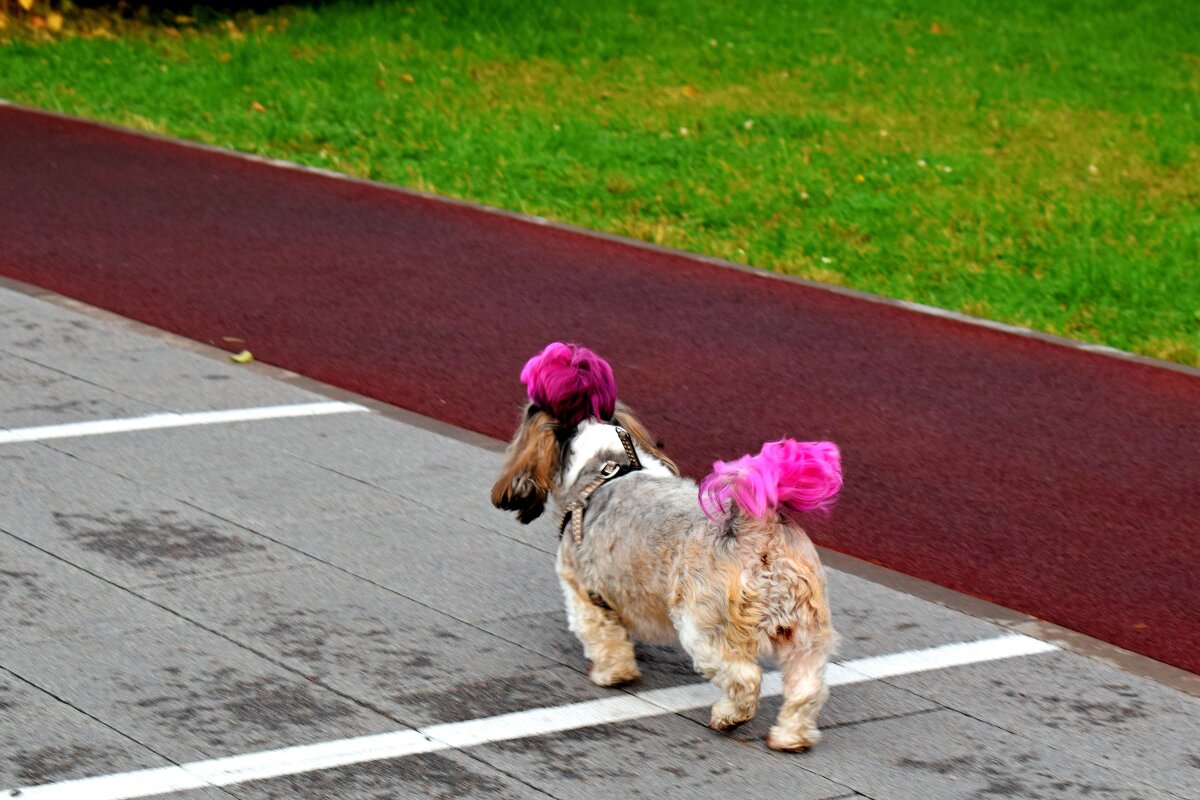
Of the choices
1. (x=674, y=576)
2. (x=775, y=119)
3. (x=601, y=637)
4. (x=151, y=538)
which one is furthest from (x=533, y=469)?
(x=775, y=119)

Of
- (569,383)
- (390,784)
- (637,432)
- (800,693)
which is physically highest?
(569,383)

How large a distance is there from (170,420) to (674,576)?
3763 millimetres

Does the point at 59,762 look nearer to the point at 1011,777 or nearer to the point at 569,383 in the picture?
the point at 569,383

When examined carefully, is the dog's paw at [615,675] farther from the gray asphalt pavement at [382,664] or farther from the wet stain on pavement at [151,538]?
the wet stain on pavement at [151,538]

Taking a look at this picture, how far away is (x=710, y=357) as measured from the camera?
9.37 metres

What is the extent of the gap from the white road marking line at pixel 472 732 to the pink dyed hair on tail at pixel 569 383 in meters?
0.92

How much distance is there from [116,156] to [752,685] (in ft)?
35.1

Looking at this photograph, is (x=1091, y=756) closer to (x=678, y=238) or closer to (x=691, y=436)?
(x=691, y=436)

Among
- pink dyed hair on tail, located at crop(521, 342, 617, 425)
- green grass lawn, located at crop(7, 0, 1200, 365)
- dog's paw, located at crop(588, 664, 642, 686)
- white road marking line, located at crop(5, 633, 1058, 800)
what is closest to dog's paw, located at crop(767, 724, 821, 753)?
white road marking line, located at crop(5, 633, 1058, 800)

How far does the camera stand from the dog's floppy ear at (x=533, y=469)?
5.25 m

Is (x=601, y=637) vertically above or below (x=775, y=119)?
below

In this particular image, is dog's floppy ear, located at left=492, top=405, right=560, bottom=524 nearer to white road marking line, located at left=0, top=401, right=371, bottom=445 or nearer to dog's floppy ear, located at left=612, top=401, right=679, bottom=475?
dog's floppy ear, located at left=612, top=401, right=679, bottom=475

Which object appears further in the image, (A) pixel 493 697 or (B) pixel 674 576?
(A) pixel 493 697

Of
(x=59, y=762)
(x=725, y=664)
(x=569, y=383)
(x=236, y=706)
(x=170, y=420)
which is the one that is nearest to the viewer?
(x=59, y=762)
